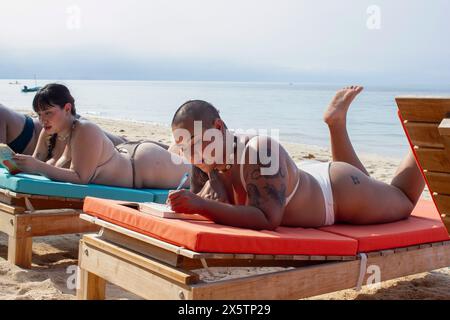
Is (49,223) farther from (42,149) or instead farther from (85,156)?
(42,149)

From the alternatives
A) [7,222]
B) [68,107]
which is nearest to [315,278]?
[7,222]

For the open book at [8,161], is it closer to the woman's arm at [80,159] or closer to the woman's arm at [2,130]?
the woman's arm at [80,159]

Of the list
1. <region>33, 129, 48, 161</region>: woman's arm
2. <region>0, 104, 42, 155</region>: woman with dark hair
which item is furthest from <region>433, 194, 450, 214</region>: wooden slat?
<region>0, 104, 42, 155</region>: woman with dark hair

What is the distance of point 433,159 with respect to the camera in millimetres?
2699

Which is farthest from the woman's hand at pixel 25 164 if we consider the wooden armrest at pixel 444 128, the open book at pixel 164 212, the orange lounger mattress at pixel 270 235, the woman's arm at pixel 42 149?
the wooden armrest at pixel 444 128

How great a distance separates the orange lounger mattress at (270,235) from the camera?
2.67m

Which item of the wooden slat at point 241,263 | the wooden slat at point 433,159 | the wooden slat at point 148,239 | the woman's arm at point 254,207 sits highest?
the wooden slat at point 433,159

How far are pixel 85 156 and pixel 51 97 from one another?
1.66 feet

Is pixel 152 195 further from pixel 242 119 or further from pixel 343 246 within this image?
pixel 242 119

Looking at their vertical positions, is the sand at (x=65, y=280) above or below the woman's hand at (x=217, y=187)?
below

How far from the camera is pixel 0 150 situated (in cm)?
436

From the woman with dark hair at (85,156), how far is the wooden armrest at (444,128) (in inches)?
109
